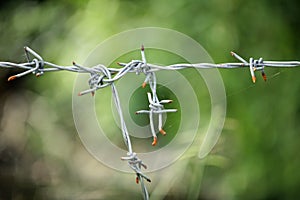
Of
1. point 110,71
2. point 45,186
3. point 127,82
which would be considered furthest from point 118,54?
point 110,71

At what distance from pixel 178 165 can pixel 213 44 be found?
0.47 meters

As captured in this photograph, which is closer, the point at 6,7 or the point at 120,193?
the point at 120,193

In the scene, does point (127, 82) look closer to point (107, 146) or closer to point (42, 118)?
point (107, 146)

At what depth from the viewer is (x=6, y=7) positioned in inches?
113

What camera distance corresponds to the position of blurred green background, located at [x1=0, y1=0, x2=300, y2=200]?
2064mm

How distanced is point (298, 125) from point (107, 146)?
2.77ft

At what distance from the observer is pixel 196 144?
1986 millimetres

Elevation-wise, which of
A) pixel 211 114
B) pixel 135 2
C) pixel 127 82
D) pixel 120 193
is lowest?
pixel 120 193

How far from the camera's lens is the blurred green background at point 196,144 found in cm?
206

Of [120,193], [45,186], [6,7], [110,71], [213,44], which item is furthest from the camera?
[6,7]

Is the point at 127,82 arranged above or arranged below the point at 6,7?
below

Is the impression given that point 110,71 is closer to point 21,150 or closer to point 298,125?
point 298,125

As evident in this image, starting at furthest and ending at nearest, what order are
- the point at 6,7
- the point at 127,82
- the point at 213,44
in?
the point at 6,7 → the point at 127,82 → the point at 213,44

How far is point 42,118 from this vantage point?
110 inches
